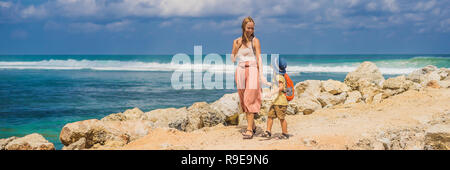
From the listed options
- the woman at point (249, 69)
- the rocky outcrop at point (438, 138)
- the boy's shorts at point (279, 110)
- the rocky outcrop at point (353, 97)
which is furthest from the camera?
the rocky outcrop at point (353, 97)

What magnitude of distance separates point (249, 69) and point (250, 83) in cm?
23

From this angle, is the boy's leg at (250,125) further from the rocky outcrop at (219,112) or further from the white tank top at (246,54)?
the rocky outcrop at (219,112)

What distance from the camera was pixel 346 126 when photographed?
630 centimetres

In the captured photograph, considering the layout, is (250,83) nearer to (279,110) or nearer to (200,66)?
(279,110)

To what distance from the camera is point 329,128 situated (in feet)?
20.3

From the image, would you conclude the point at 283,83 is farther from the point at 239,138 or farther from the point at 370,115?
the point at 370,115

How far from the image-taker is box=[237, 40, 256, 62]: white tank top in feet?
Answer: 18.8

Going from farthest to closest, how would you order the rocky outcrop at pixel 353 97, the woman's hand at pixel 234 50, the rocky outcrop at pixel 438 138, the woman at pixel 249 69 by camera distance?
the rocky outcrop at pixel 353 97, the woman's hand at pixel 234 50, the woman at pixel 249 69, the rocky outcrop at pixel 438 138

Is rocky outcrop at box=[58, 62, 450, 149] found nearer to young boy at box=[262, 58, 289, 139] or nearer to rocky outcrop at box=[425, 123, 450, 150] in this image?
young boy at box=[262, 58, 289, 139]

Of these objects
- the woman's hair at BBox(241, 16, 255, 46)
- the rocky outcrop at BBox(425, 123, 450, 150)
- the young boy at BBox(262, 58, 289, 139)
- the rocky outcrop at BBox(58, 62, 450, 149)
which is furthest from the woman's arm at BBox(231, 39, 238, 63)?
the rocky outcrop at BBox(425, 123, 450, 150)

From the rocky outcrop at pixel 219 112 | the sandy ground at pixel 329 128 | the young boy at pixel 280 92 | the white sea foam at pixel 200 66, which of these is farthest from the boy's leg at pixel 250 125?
the white sea foam at pixel 200 66

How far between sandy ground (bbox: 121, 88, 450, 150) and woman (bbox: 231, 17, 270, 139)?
51 centimetres

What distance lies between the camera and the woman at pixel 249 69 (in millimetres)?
5723
